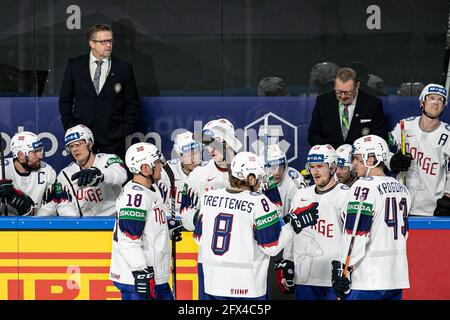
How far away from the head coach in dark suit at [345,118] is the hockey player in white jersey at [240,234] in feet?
8.02

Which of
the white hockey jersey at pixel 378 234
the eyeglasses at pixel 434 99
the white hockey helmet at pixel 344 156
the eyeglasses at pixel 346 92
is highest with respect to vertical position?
the eyeglasses at pixel 346 92

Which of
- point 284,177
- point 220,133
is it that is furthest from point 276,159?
point 220,133

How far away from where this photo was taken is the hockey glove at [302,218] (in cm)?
1112

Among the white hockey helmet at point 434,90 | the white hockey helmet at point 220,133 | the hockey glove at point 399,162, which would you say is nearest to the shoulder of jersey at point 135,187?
the white hockey helmet at point 220,133

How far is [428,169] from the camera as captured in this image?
1304 centimetres

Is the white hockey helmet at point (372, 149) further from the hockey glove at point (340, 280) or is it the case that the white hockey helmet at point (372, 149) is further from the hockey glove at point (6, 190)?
the hockey glove at point (6, 190)

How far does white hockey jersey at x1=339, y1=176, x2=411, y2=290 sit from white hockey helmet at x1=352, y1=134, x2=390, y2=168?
0.69 ft

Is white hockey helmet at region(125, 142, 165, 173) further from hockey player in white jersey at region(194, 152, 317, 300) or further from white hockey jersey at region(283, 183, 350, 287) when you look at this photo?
white hockey jersey at region(283, 183, 350, 287)

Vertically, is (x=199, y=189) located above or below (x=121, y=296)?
above

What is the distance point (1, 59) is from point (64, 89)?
0.72m

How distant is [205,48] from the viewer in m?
13.7

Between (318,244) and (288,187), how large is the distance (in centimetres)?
100

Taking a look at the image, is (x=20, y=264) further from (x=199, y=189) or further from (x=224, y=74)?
(x=224, y=74)

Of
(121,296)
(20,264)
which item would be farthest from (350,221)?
(20,264)
